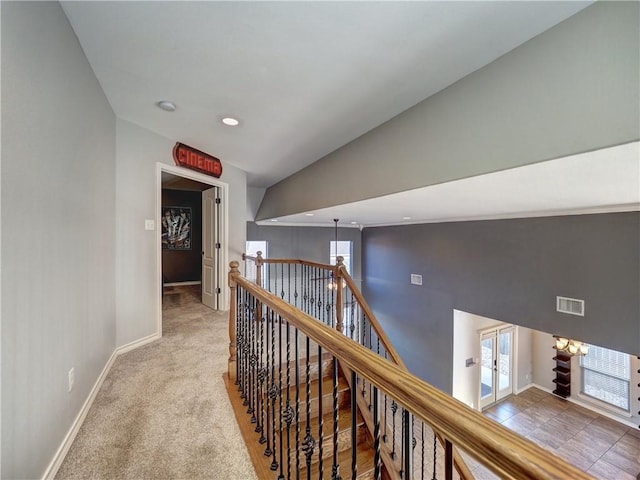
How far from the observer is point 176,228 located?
6414mm

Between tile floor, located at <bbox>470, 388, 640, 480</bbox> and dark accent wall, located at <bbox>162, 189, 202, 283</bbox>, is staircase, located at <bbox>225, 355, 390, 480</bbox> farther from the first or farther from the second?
dark accent wall, located at <bbox>162, 189, 202, 283</bbox>

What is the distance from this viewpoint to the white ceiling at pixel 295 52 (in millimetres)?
1416

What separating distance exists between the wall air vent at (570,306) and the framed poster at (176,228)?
713cm

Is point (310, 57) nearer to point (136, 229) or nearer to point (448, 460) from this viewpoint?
point (448, 460)

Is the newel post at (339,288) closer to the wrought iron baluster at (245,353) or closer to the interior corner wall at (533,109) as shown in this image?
the interior corner wall at (533,109)

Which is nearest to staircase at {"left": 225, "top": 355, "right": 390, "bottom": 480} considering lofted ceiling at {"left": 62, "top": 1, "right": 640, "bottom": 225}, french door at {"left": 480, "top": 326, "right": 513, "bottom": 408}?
lofted ceiling at {"left": 62, "top": 1, "right": 640, "bottom": 225}

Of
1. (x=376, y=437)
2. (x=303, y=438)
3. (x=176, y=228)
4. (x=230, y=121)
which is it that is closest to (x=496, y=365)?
(x=303, y=438)

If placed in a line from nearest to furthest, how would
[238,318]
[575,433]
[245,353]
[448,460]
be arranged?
[448,460], [245,353], [238,318], [575,433]

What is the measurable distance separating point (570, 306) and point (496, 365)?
3492 millimetres

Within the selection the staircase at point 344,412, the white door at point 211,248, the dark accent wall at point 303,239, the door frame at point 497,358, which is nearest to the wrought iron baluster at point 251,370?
the staircase at point 344,412

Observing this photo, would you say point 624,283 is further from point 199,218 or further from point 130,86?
point 199,218

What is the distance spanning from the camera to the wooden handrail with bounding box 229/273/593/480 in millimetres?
452

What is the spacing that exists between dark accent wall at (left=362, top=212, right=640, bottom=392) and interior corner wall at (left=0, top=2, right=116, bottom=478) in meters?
5.26

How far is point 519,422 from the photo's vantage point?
18.6 ft
